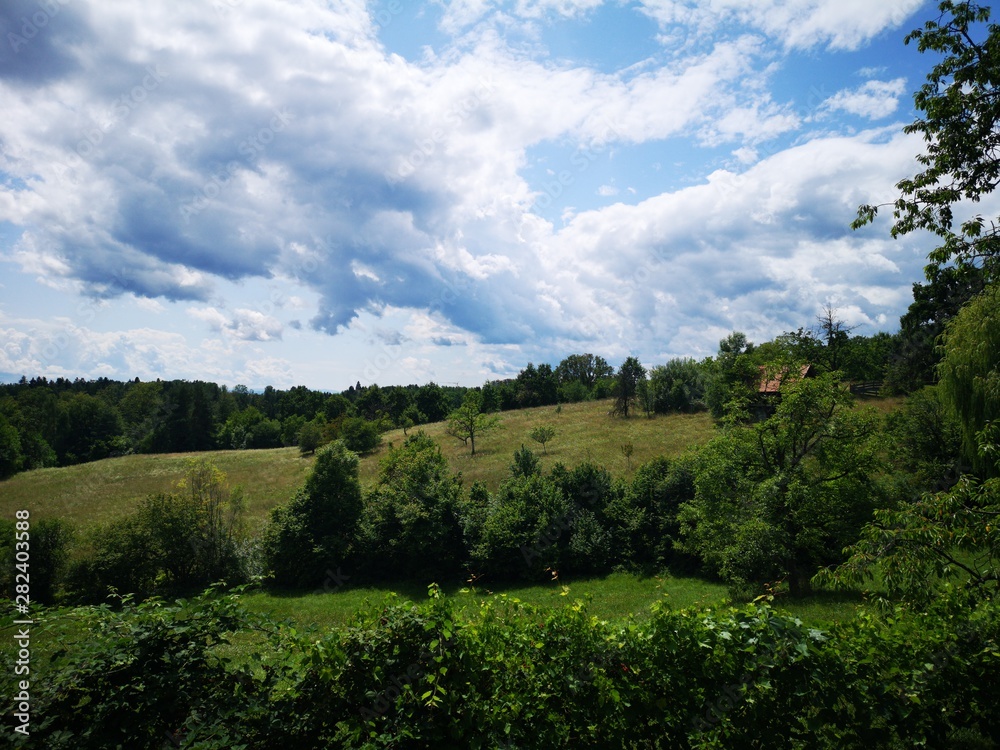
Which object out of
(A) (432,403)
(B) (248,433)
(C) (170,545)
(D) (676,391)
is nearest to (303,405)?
(B) (248,433)

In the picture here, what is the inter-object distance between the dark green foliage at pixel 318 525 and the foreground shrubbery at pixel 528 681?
70.0 feet

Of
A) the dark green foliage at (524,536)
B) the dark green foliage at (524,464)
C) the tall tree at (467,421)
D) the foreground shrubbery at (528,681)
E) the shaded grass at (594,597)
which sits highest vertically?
the tall tree at (467,421)

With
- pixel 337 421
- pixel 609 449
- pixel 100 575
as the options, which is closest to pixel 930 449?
pixel 609 449

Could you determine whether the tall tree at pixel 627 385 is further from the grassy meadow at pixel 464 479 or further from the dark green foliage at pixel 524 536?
the dark green foliage at pixel 524 536

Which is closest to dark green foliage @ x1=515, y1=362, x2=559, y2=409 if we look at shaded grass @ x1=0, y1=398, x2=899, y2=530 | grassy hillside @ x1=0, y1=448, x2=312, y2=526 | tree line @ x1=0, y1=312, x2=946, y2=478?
tree line @ x1=0, y1=312, x2=946, y2=478

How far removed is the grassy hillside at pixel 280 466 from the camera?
119 ft

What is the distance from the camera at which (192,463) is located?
24.5 meters

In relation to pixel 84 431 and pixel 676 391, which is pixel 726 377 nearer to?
pixel 676 391

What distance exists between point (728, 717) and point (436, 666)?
8.84ft

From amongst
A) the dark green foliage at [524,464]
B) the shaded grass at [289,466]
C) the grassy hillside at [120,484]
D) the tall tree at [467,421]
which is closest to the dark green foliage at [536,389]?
the shaded grass at [289,466]

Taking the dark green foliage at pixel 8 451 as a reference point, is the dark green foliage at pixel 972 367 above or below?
above

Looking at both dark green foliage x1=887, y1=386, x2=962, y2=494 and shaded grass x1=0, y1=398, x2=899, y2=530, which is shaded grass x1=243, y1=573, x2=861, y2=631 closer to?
shaded grass x1=0, y1=398, x2=899, y2=530

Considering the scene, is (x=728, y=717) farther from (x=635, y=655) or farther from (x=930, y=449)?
(x=930, y=449)

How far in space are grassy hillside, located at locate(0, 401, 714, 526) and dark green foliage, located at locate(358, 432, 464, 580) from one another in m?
11.2
